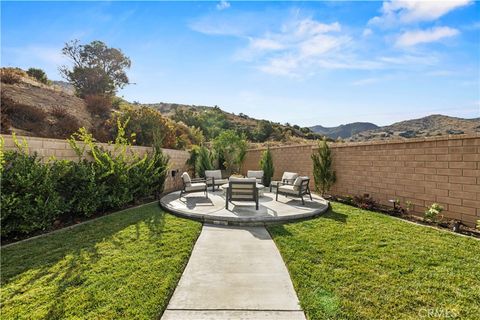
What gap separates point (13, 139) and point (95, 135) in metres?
9.75

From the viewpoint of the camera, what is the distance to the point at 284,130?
37.1 meters

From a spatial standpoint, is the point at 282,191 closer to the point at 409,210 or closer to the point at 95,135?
the point at 409,210

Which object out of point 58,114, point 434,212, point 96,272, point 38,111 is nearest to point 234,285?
point 96,272

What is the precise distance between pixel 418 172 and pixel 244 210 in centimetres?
471

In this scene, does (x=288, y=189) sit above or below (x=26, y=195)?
below

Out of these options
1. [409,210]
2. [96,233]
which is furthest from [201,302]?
[409,210]

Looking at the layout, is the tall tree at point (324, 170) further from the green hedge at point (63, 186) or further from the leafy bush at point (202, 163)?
the green hedge at point (63, 186)

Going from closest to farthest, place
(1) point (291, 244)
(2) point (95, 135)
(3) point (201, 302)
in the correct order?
(3) point (201, 302) < (1) point (291, 244) < (2) point (95, 135)

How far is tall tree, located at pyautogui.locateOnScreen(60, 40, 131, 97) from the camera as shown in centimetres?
2261

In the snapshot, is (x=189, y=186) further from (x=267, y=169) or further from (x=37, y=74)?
(x=37, y=74)

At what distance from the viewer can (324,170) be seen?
9.20 meters

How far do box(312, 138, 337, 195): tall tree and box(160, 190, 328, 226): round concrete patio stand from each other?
1.20 meters

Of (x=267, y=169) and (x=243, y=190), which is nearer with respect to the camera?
(x=243, y=190)

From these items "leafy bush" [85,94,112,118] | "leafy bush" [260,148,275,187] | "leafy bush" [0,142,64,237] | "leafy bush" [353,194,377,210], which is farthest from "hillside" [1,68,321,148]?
"leafy bush" [353,194,377,210]
